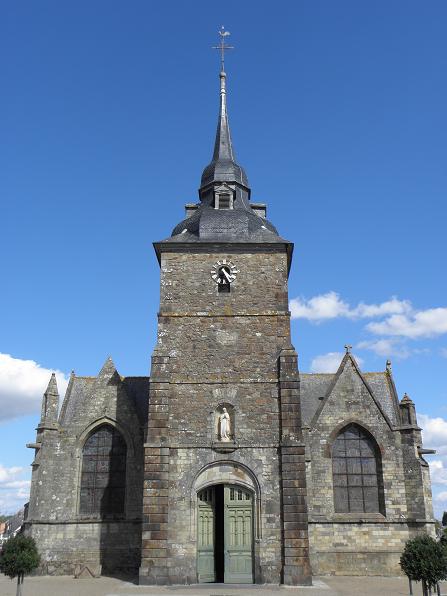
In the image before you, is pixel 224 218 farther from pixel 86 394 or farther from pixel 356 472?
pixel 356 472

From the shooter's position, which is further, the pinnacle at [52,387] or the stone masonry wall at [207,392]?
the pinnacle at [52,387]

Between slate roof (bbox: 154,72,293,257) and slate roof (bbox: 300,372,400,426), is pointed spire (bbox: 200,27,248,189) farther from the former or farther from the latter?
slate roof (bbox: 300,372,400,426)

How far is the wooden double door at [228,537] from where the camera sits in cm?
1716

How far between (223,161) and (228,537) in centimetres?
1401

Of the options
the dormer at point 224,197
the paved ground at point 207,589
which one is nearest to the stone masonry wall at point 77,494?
the paved ground at point 207,589

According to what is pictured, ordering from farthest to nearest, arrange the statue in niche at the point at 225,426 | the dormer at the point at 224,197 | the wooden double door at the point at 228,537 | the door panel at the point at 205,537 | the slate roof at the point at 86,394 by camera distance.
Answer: the slate roof at the point at 86,394, the dormer at the point at 224,197, the statue in niche at the point at 225,426, the door panel at the point at 205,537, the wooden double door at the point at 228,537

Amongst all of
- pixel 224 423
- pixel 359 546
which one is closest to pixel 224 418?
pixel 224 423

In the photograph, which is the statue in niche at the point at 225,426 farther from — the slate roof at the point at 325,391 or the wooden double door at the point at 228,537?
the slate roof at the point at 325,391

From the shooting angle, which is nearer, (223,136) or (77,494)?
(77,494)

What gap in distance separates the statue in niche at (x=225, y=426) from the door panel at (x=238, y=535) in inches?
58.4

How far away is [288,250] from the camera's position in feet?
69.0

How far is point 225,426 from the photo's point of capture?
18.3 metres

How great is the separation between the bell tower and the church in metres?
0.04

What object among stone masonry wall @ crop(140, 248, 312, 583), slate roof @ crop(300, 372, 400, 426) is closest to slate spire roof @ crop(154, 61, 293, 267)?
stone masonry wall @ crop(140, 248, 312, 583)
